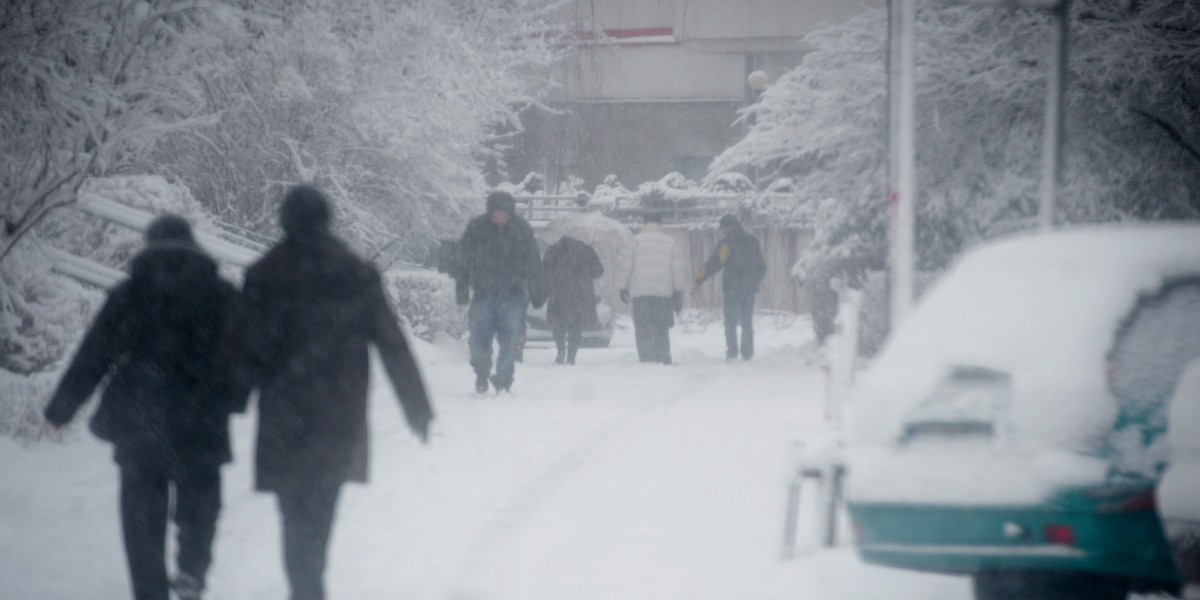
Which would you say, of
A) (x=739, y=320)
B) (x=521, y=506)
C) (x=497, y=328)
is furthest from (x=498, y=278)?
(x=739, y=320)

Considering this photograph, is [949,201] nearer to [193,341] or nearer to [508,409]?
[508,409]

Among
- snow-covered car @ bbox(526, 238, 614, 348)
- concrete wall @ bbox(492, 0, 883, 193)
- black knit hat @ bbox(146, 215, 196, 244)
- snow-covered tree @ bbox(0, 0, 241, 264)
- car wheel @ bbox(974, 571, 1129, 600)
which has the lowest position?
snow-covered car @ bbox(526, 238, 614, 348)

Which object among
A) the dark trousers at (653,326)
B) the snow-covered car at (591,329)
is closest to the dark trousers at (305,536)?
the dark trousers at (653,326)

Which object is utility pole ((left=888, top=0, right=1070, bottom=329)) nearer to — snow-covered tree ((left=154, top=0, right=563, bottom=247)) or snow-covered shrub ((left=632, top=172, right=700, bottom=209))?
snow-covered tree ((left=154, top=0, right=563, bottom=247))

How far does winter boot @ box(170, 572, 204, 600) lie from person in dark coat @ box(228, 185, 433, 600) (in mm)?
653

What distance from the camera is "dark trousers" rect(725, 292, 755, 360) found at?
56.5ft

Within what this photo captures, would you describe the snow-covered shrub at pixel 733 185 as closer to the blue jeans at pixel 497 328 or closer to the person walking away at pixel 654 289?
the person walking away at pixel 654 289

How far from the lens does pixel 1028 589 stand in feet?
16.6

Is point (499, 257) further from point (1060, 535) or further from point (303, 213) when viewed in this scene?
point (1060, 535)

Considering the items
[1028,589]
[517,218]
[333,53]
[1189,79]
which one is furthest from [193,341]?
[1189,79]

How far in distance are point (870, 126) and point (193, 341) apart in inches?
458

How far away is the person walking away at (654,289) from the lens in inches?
654

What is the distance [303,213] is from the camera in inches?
196

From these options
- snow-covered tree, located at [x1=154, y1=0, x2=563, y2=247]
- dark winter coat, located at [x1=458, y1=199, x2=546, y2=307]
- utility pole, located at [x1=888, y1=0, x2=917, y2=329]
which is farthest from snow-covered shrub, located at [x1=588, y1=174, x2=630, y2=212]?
utility pole, located at [x1=888, y1=0, x2=917, y2=329]
